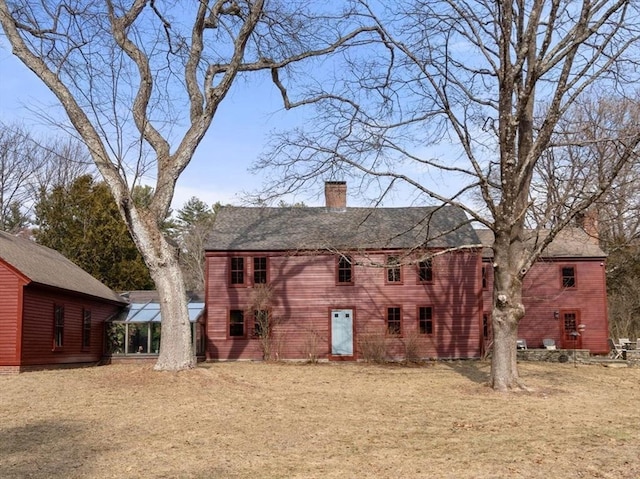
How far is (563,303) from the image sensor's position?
28.5 m

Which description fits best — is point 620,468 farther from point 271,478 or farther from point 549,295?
point 549,295

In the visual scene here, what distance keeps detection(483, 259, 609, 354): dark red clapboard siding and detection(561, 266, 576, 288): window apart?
18 cm

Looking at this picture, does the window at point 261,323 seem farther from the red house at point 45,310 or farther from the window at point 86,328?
the window at point 86,328

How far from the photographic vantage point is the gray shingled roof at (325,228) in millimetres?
26344

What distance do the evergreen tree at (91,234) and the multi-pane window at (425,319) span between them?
1646cm

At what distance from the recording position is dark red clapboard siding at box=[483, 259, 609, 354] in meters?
28.3

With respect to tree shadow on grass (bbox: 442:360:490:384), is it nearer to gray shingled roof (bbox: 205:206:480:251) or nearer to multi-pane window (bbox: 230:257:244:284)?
gray shingled roof (bbox: 205:206:480:251)

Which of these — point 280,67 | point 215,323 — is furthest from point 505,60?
point 215,323

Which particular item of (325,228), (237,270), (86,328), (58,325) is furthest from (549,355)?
(58,325)

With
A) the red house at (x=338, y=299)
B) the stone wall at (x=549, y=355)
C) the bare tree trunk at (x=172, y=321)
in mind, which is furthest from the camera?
the red house at (x=338, y=299)

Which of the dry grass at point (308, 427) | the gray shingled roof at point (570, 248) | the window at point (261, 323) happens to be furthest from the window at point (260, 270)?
the gray shingled roof at point (570, 248)

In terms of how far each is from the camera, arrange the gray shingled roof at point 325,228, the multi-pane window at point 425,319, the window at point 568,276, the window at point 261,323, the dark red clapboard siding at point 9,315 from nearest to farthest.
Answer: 1. the dark red clapboard siding at point 9,315
2. the window at point 261,323
3. the multi-pane window at point 425,319
4. the gray shingled roof at point 325,228
5. the window at point 568,276

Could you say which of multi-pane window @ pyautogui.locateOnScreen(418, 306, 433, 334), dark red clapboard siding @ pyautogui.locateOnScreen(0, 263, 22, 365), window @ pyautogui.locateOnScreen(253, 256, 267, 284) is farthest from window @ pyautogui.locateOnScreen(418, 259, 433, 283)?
dark red clapboard siding @ pyautogui.locateOnScreen(0, 263, 22, 365)

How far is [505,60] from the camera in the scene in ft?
44.5
